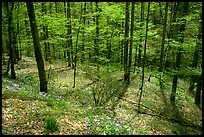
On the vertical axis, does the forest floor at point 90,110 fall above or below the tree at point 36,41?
below

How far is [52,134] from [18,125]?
133cm

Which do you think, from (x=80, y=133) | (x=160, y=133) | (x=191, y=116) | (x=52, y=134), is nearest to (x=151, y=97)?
(x=191, y=116)

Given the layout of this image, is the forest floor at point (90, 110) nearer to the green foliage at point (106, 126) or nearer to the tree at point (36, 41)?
the green foliage at point (106, 126)

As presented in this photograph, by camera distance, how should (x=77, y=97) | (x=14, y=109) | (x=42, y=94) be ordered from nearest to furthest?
1. (x=14, y=109)
2. (x=42, y=94)
3. (x=77, y=97)

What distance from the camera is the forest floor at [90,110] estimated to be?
8.35 meters

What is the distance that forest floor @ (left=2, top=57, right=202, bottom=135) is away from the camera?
27.4 feet

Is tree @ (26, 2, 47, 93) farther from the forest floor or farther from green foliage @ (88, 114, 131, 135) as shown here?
green foliage @ (88, 114, 131, 135)

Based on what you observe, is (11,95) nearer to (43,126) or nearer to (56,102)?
(56,102)

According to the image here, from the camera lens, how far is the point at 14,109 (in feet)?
29.5

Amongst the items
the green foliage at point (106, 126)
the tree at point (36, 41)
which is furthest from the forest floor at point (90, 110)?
the tree at point (36, 41)

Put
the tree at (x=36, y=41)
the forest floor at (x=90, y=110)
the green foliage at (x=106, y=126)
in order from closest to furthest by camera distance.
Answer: the forest floor at (x=90, y=110) < the green foliage at (x=106, y=126) < the tree at (x=36, y=41)

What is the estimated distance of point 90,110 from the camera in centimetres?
1147

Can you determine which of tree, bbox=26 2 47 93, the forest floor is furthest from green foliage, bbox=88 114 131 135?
tree, bbox=26 2 47 93

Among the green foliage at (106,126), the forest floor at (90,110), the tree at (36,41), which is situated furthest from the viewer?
the tree at (36,41)
